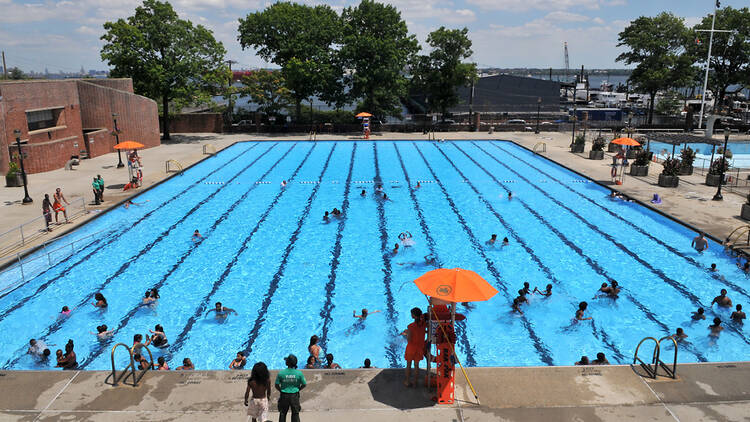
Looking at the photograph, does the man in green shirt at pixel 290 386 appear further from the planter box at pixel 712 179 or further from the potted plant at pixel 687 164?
the potted plant at pixel 687 164

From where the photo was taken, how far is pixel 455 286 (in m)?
6.79

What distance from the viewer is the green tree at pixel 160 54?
32.8 metres

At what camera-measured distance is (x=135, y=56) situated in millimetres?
33219

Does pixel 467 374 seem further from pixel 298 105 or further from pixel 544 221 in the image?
pixel 298 105

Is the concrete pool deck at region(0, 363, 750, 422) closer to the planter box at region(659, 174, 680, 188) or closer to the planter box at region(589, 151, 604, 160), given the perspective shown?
the planter box at region(659, 174, 680, 188)

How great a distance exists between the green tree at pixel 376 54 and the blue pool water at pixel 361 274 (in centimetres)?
1783

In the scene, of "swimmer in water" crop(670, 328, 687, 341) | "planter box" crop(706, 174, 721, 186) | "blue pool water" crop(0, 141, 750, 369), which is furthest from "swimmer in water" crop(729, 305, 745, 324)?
"planter box" crop(706, 174, 721, 186)

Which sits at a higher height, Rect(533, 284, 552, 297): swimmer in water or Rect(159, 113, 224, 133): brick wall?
Rect(159, 113, 224, 133): brick wall

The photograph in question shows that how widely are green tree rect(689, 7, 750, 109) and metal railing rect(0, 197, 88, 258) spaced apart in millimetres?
46212

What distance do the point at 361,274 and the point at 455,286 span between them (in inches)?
302

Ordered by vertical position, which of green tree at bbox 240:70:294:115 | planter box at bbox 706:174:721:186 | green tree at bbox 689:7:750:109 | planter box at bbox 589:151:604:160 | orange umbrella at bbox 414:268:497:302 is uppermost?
green tree at bbox 689:7:750:109

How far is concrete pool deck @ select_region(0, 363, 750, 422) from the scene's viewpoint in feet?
21.8

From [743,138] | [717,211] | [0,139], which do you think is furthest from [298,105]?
[743,138]

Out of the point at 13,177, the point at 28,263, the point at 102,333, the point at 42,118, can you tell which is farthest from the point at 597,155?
the point at 42,118
